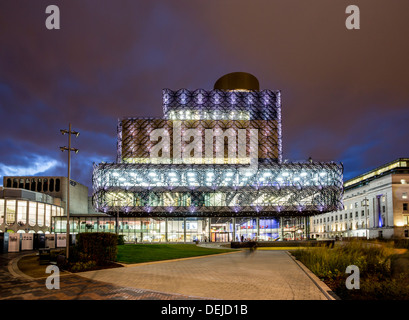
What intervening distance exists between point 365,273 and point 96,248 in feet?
46.1

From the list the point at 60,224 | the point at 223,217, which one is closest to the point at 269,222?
the point at 223,217

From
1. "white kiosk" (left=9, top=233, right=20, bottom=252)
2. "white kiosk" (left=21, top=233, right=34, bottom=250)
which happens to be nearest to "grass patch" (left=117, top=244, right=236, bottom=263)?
"white kiosk" (left=9, top=233, right=20, bottom=252)

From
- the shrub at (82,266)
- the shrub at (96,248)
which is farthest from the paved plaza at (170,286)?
the shrub at (96,248)

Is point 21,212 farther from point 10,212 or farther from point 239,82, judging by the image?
point 239,82

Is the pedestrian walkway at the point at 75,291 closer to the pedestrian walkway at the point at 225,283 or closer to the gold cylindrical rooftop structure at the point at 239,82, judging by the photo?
the pedestrian walkway at the point at 225,283

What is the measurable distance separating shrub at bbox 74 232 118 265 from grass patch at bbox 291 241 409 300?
37.7 feet

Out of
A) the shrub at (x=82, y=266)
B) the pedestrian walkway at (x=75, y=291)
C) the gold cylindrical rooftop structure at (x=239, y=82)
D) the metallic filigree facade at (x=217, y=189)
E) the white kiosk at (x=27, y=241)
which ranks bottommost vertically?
the white kiosk at (x=27, y=241)

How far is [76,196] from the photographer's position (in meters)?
117

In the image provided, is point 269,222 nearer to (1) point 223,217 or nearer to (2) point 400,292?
(1) point 223,217

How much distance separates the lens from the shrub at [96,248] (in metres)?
19.1

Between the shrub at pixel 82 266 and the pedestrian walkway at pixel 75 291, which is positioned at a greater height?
the pedestrian walkway at pixel 75 291

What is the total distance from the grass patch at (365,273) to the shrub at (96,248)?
11.5 meters

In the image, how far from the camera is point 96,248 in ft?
63.8
